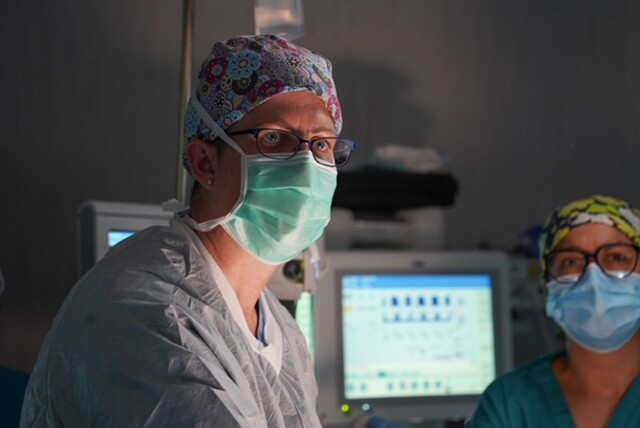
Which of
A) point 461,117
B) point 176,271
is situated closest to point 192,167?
point 176,271

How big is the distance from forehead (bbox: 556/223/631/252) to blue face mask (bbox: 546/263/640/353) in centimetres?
5

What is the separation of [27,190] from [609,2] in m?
2.16

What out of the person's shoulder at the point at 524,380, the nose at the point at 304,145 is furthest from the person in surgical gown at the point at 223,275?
the person's shoulder at the point at 524,380

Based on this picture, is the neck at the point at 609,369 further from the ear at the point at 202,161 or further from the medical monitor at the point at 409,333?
the ear at the point at 202,161

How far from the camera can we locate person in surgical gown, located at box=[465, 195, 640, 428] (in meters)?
2.13

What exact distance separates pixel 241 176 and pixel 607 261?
1.00 meters

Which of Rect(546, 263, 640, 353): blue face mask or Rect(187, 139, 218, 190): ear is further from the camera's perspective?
Rect(546, 263, 640, 353): blue face mask

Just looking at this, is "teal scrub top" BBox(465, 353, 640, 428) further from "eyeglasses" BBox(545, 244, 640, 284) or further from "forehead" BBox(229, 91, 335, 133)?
"forehead" BBox(229, 91, 335, 133)

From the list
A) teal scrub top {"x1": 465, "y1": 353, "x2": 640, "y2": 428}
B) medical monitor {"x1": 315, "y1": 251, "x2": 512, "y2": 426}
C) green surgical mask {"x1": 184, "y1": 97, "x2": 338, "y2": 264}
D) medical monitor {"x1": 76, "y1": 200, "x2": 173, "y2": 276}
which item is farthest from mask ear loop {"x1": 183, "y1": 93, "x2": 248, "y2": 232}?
medical monitor {"x1": 315, "y1": 251, "x2": 512, "y2": 426}

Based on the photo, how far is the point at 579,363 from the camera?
2205 millimetres

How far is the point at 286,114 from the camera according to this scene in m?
1.52

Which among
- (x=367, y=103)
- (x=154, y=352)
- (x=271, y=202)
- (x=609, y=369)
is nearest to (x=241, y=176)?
(x=271, y=202)

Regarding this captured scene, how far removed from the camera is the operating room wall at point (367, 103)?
8.84ft

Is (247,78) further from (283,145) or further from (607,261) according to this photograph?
(607,261)
